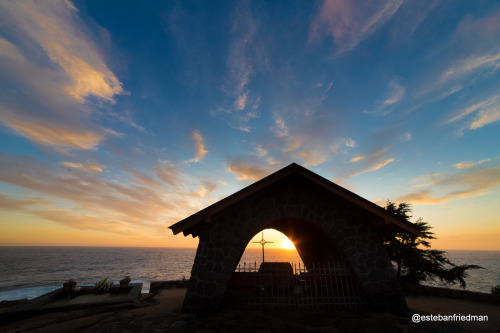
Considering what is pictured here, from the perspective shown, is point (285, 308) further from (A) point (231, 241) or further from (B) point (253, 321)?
(A) point (231, 241)

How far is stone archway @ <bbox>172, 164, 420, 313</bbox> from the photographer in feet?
20.2

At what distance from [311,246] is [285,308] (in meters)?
4.91

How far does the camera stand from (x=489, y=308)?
7.71 metres

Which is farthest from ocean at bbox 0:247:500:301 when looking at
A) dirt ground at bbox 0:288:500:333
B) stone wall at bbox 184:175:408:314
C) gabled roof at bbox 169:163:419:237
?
gabled roof at bbox 169:163:419:237

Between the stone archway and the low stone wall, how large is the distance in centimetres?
624

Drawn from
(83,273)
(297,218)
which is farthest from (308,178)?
(83,273)

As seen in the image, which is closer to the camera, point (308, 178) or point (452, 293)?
point (308, 178)

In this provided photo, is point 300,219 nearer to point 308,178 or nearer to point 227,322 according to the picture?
point 308,178

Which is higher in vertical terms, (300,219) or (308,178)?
(308,178)

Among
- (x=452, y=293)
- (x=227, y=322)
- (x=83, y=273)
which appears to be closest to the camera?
(x=227, y=322)

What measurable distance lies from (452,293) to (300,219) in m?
9.69

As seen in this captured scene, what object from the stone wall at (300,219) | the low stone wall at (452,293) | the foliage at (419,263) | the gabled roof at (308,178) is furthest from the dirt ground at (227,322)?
the foliage at (419,263)

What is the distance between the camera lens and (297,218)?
23.2 ft

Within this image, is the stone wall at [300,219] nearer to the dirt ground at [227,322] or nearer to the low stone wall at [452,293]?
the dirt ground at [227,322]
